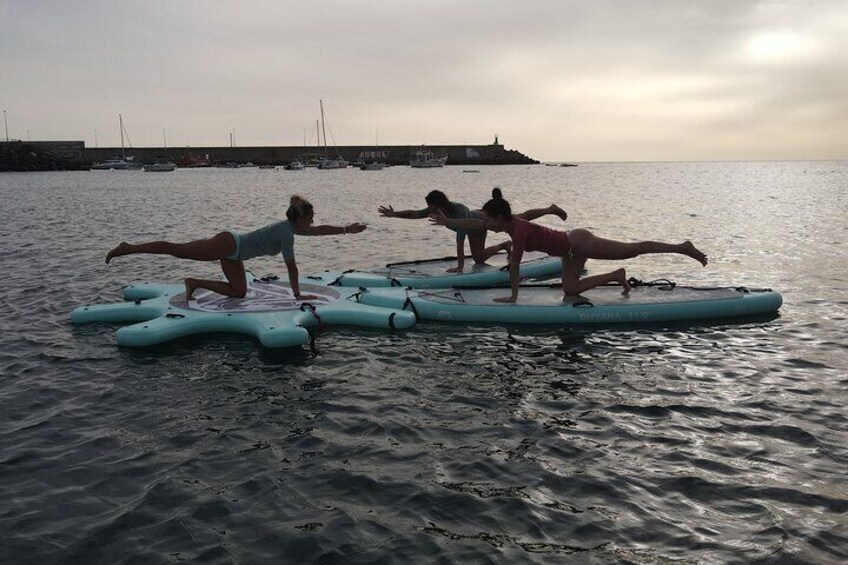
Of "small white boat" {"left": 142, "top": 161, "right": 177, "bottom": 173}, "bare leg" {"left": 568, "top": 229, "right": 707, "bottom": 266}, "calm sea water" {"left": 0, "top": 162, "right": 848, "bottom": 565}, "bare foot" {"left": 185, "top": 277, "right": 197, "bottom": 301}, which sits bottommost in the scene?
"calm sea water" {"left": 0, "top": 162, "right": 848, "bottom": 565}

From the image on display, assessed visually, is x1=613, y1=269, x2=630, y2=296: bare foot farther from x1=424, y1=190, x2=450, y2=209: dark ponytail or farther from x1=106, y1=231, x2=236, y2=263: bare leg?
x1=106, y1=231, x2=236, y2=263: bare leg

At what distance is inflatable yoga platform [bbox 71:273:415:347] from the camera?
11.8 meters

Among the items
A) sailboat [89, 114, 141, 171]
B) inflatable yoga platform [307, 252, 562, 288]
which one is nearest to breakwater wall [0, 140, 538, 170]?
sailboat [89, 114, 141, 171]

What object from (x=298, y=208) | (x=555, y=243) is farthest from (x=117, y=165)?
(x=555, y=243)

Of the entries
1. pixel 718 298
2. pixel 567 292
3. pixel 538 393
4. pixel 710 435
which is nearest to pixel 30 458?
pixel 538 393

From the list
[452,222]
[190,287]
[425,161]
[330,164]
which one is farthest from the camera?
[425,161]

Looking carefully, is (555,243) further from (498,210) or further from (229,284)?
(229,284)

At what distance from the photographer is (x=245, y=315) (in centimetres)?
1252

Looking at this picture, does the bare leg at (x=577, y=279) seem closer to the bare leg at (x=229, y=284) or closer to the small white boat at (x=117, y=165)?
the bare leg at (x=229, y=284)

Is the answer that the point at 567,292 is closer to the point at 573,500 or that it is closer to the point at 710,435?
the point at 710,435

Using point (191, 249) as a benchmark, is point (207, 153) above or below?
above

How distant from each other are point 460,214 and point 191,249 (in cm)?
722

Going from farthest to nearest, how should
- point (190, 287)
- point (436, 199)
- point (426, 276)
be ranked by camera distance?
point (426, 276) → point (436, 199) → point (190, 287)

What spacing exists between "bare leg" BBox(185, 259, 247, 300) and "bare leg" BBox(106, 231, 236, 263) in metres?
0.54
